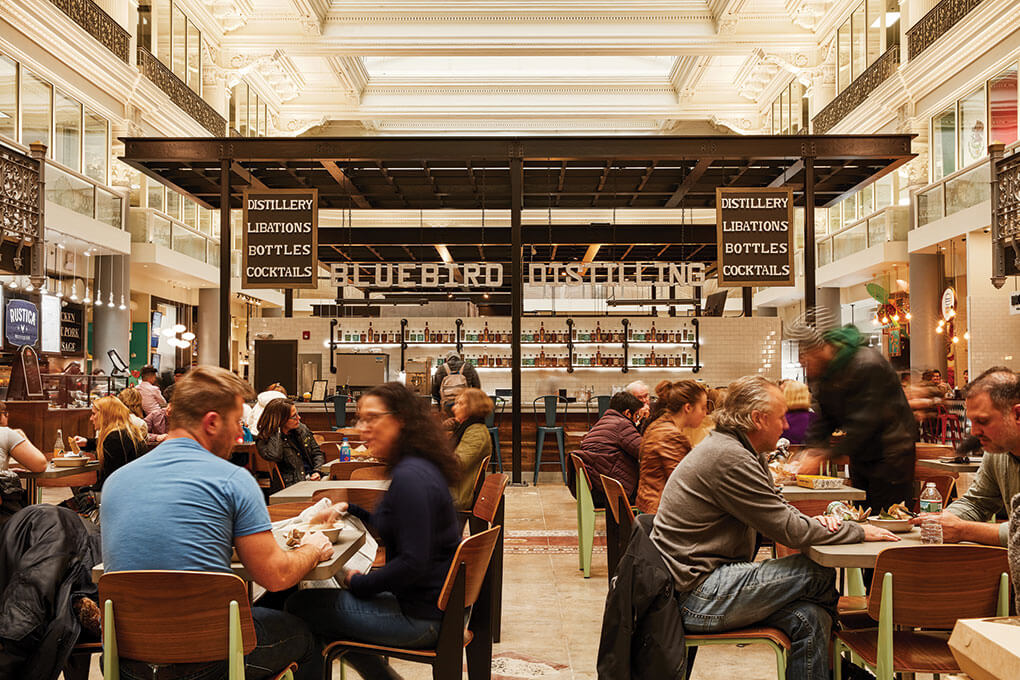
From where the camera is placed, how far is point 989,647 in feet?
4.34

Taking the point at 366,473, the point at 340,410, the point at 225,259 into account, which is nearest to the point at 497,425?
the point at 340,410

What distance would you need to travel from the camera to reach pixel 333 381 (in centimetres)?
1675

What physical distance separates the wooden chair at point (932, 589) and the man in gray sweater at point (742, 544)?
0.26m

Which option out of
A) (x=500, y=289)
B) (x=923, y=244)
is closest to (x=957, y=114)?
(x=923, y=244)

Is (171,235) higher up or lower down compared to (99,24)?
lower down

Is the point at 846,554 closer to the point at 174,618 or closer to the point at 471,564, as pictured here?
the point at 471,564

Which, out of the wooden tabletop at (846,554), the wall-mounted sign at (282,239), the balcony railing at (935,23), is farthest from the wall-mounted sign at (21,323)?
the balcony railing at (935,23)

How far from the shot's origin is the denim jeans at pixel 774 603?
9.96 feet

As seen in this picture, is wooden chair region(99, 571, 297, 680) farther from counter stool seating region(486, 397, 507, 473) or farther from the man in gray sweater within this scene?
counter stool seating region(486, 397, 507, 473)

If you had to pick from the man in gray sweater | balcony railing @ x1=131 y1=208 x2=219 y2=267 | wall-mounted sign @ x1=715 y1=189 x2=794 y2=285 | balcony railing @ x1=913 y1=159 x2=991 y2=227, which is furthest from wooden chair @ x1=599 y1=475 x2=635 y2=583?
balcony railing @ x1=131 y1=208 x2=219 y2=267

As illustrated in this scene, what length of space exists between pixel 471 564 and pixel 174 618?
36.8 inches

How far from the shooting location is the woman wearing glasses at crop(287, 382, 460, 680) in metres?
2.95

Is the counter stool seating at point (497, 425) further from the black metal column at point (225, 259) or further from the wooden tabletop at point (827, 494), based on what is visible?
the wooden tabletop at point (827, 494)

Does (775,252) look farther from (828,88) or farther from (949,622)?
(828,88)
